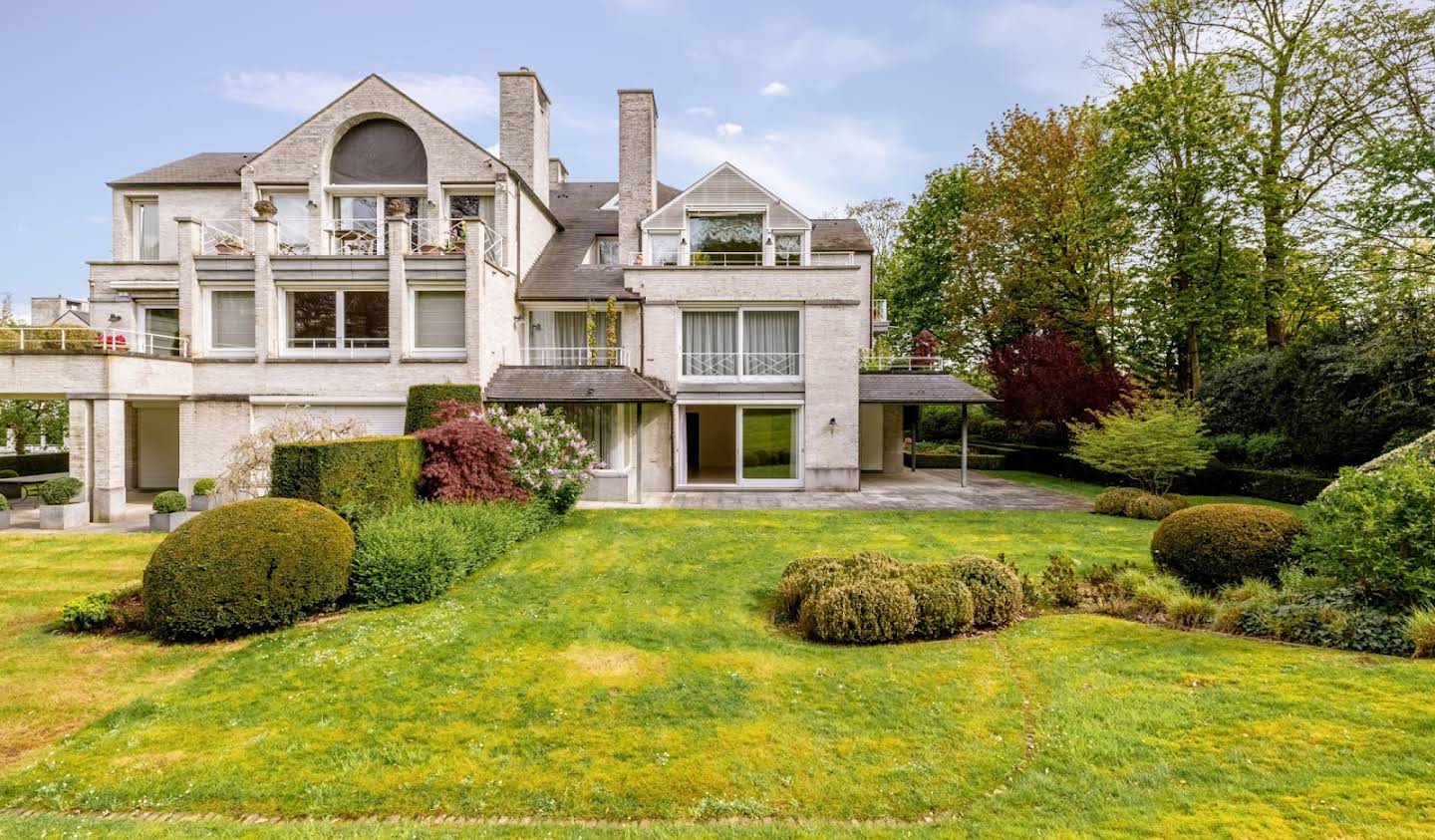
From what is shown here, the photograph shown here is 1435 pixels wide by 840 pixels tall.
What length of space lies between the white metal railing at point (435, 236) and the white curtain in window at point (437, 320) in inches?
54.8

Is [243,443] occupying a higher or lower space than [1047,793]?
higher

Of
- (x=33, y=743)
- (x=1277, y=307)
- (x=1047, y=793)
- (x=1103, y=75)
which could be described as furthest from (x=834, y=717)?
(x=1103, y=75)

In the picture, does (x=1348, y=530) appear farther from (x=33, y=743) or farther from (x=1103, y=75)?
Result: (x=1103, y=75)

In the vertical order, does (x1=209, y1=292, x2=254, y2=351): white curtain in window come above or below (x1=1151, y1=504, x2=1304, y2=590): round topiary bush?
above

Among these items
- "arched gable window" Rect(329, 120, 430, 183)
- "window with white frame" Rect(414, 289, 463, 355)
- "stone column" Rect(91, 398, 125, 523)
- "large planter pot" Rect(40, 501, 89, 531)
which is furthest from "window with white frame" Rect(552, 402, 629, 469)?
"large planter pot" Rect(40, 501, 89, 531)

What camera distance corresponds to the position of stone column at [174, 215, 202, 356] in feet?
59.6

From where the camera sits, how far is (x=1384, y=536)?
7055 millimetres

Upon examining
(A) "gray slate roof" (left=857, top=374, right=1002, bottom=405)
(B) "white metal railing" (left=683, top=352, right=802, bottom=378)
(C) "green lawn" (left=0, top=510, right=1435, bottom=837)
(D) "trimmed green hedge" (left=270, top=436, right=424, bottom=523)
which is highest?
(B) "white metal railing" (left=683, top=352, right=802, bottom=378)

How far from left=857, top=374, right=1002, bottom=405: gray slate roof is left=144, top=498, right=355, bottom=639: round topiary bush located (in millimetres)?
15794

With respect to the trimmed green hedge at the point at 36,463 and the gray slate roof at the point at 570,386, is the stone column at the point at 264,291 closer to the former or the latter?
the gray slate roof at the point at 570,386

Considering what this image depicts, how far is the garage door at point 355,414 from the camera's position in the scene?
18.2m

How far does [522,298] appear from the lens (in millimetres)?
20219

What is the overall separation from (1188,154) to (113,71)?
3078 centimetres

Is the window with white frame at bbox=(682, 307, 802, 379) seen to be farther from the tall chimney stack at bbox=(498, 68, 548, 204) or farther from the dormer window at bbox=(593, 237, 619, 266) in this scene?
the tall chimney stack at bbox=(498, 68, 548, 204)
